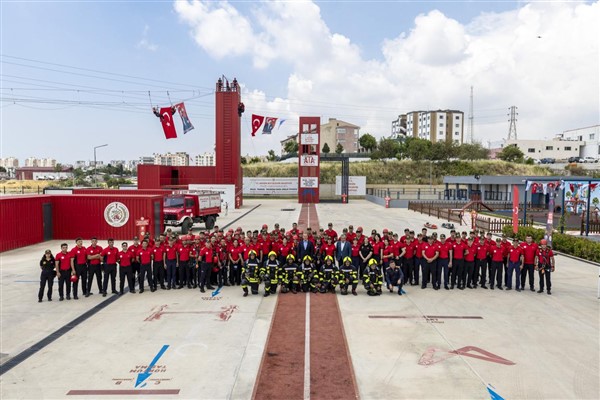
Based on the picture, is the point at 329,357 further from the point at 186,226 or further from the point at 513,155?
the point at 513,155

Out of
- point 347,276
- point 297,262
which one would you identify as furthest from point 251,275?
point 347,276

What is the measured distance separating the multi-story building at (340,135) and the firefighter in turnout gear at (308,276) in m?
112

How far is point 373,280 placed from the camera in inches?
535

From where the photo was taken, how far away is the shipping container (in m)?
22.0

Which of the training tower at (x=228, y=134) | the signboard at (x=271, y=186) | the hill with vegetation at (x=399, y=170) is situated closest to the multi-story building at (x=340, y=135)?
the hill with vegetation at (x=399, y=170)

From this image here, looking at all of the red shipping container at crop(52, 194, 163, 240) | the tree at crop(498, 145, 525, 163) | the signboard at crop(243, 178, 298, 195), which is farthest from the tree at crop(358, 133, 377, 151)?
the red shipping container at crop(52, 194, 163, 240)

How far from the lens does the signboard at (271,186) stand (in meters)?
65.6

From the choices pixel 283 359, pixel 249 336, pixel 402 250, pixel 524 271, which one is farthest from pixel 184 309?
pixel 524 271

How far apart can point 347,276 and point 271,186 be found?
5250cm

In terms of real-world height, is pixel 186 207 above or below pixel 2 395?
above

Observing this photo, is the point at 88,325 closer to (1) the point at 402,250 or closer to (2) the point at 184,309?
(2) the point at 184,309

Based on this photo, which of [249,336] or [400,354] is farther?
[249,336]

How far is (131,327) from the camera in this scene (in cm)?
1089

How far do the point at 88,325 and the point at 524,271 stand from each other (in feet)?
42.3
